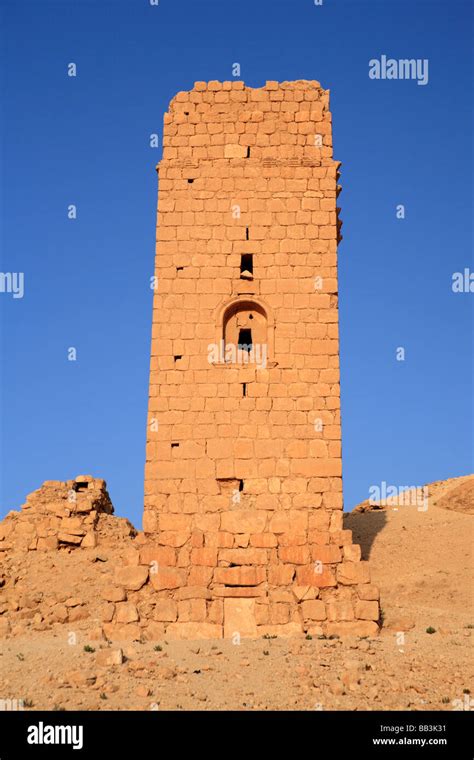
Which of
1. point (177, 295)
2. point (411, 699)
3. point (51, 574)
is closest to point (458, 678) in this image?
point (411, 699)

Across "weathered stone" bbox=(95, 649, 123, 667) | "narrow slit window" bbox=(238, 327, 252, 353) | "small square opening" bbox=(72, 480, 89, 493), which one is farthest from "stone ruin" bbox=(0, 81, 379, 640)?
"small square opening" bbox=(72, 480, 89, 493)

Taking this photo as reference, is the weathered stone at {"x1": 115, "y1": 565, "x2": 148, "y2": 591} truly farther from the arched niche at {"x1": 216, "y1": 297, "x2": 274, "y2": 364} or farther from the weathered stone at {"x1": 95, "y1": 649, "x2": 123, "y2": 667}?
the arched niche at {"x1": 216, "y1": 297, "x2": 274, "y2": 364}

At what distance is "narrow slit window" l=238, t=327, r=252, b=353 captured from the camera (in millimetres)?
12867

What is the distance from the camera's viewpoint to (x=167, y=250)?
42.9ft

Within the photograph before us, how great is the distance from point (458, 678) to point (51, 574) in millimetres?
8673

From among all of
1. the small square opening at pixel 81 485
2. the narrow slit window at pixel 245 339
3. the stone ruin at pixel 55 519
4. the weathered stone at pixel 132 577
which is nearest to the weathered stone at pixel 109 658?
the weathered stone at pixel 132 577

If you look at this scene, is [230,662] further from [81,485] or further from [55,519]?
[81,485]

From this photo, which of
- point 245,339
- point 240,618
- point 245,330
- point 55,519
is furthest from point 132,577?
point 55,519

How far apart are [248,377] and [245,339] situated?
0.83m

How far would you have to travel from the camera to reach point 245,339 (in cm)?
1291

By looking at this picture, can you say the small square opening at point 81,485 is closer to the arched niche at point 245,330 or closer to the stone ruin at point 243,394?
the stone ruin at point 243,394

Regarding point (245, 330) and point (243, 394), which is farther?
point (245, 330)

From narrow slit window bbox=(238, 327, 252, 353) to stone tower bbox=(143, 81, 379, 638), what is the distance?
0.03 m
